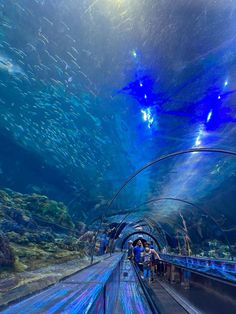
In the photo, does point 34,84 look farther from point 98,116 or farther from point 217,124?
point 217,124

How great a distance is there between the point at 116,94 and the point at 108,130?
2.34m


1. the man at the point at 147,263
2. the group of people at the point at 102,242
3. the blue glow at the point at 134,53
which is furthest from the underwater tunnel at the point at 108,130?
the group of people at the point at 102,242

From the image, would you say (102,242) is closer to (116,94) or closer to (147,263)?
(147,263)

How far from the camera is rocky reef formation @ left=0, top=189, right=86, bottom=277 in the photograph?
732 centimetres

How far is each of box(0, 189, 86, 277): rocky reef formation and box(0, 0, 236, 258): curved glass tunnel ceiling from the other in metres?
0.99

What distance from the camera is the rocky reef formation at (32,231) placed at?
7316mm

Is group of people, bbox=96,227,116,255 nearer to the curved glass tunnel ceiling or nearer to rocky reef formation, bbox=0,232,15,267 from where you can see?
the curved glass tunnel ceiling

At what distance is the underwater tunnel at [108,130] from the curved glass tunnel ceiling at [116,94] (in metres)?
0.03

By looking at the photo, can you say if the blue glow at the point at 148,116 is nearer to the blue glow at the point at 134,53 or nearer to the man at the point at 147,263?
the blue glow at the point at 134,53

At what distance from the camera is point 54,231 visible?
49.5 feet

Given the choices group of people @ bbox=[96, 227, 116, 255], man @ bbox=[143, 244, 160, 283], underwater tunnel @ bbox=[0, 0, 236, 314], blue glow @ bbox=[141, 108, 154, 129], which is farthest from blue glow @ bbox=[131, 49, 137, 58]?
group of people @ bbox=[96, 227, 116, 255]

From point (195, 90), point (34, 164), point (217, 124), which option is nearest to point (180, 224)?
point (34, 164)

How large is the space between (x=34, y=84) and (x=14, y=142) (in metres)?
4.38

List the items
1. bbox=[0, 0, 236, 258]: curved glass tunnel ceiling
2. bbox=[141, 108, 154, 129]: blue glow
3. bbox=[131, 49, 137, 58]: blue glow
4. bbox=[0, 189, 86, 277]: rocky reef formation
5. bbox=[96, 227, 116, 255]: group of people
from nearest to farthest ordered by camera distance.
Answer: bbox=[0, 0, 236, 258]: curved glass tunnel ceiling
bbox=[131, 49, 137, 58]: blue glow
bbox=[0, 189, 86, 277]: rocky reef formation
bbox=[141, 108, 154, 129]: blue glow
bbox=[96, 227, 116, 255]: group of people
